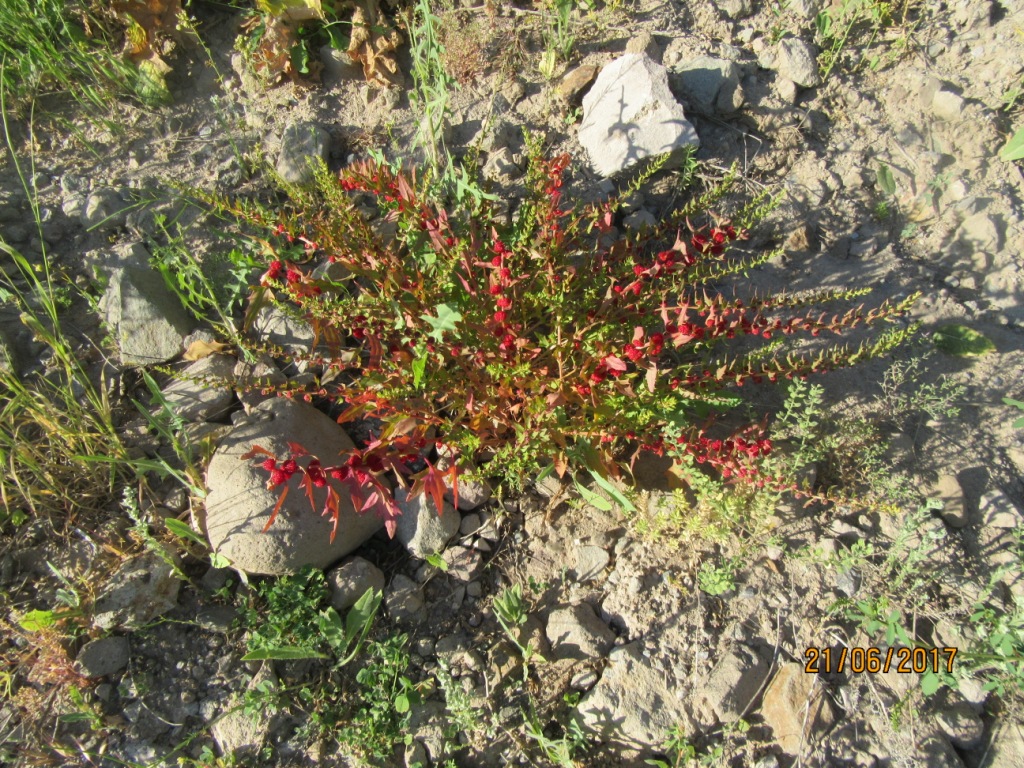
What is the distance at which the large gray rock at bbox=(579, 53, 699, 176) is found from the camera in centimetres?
334

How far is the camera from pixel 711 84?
11.7 feet

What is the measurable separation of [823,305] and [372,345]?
2.11 m

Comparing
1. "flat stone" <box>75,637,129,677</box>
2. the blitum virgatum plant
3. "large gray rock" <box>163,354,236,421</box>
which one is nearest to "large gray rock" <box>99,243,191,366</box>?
"large gray rock" <box>163,354,236,421</box>

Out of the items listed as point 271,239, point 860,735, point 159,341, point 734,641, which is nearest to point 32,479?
point 159,341

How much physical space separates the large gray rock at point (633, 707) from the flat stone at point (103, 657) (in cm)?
177

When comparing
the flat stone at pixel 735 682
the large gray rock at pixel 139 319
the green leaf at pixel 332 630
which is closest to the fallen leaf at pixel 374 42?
the large gray rock at pixel 139 319

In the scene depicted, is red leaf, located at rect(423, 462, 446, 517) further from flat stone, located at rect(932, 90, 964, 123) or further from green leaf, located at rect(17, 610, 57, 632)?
flat stone, located at rect(932, 90, 964, 123)

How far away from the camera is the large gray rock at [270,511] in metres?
2.62

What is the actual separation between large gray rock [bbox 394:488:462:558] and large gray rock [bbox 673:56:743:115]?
2.55 m

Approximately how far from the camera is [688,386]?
256cm

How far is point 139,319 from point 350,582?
1.63 meters

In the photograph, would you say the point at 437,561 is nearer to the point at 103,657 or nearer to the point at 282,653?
the point at 282,653

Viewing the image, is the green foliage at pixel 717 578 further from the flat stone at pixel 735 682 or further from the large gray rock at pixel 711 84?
the large gray rock at pixel 711 84

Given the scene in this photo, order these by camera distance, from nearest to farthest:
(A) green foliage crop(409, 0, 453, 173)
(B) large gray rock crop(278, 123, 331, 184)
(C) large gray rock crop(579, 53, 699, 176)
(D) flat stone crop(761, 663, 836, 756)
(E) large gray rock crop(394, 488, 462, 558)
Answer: (D) flat stone crop(761, 663, 836, 756) < (E) large gray rock crop(394, 488, 462, 558) < (A) green foliage crop(409, 0, 453, 173) < (C) large gray rock crop(579, 53, 699, 176) < (B) large gray rock crop(278, 123, 331, 184)
